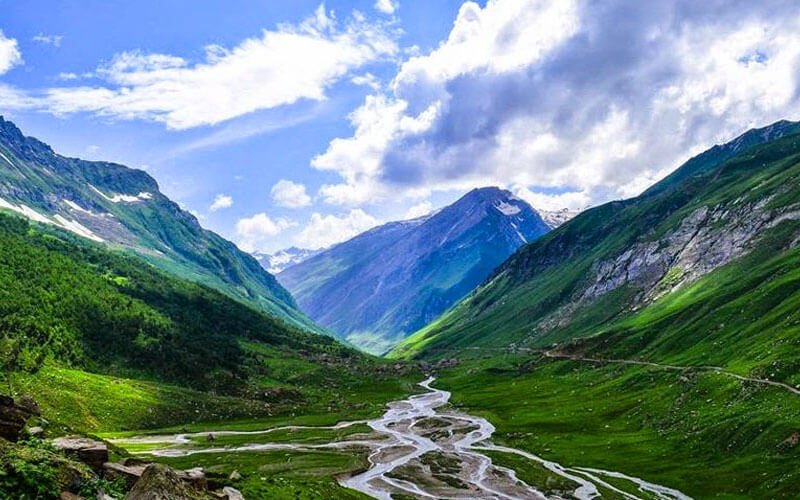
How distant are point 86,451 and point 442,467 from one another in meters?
87.3

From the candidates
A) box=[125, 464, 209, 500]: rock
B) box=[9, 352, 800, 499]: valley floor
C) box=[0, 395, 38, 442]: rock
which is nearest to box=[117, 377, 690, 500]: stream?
box=[9, 352, 800, 499]: valley floor

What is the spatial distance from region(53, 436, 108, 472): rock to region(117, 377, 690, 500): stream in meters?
61.5

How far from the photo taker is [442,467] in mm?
118875

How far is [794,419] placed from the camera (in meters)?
96.2

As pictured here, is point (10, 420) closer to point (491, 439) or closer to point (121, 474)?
point (121, 474)

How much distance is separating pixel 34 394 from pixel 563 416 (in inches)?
5175

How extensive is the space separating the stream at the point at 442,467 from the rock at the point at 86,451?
202ft

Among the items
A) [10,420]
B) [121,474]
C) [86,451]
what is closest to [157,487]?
[121,474]

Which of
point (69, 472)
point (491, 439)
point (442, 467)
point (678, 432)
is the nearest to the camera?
point (69, 472)

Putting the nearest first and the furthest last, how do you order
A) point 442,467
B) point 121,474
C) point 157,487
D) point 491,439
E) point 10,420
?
point 157,487
point 10,420
point 121,474
point 442,467
point 491,439

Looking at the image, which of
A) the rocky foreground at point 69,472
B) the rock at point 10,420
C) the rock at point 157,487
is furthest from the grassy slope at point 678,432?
the rock at point 10,420

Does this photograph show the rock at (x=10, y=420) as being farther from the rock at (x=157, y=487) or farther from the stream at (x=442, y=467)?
the stream at (x=442, y=467)

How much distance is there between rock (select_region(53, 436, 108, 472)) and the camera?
138 ft

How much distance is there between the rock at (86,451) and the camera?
42.0 m
